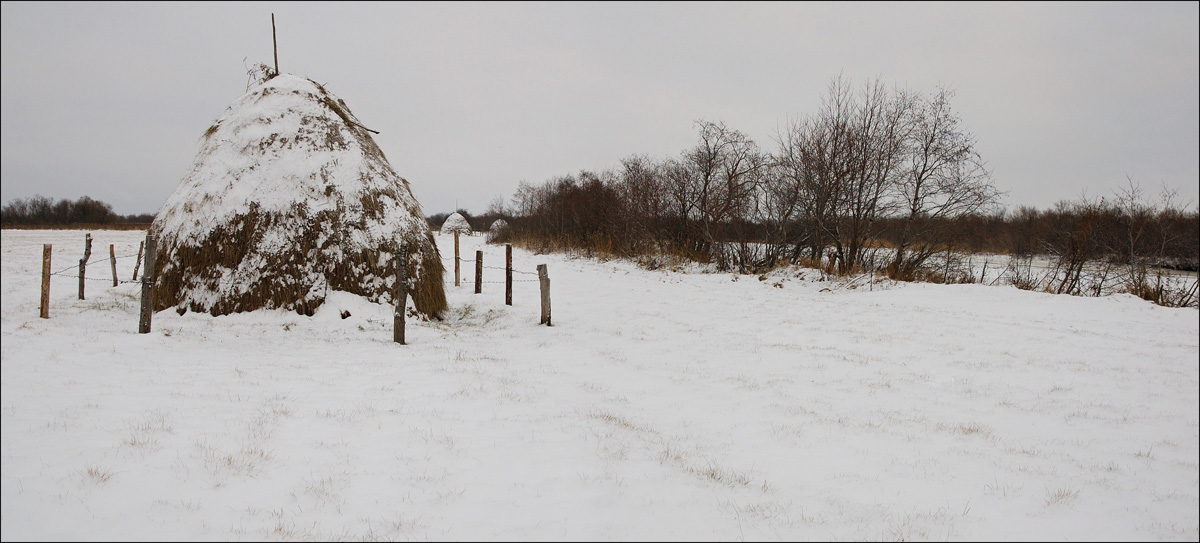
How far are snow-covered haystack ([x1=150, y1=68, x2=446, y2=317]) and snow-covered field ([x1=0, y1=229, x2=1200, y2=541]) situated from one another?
1.91 ft

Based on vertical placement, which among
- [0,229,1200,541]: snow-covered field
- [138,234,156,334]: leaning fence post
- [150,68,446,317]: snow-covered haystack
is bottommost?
[0,229,1200,541]: snow-covered field

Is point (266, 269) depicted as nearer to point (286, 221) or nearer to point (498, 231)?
point (286, 221)

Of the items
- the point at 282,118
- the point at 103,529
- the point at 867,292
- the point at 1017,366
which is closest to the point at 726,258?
the point at 867,292

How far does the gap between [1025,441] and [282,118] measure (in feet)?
41.0

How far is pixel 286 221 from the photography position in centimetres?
923

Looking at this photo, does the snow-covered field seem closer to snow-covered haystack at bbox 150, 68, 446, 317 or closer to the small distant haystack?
snow-covered haystack at bbox 150, 68, 446, 317

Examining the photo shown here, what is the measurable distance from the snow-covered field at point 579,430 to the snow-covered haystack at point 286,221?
0.58 metres

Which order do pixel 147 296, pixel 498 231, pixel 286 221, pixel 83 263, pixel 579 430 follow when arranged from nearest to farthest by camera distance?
pixel 579 430, pixel 147 296, pixel 286 221, pixel 83 263, pixel 498 231

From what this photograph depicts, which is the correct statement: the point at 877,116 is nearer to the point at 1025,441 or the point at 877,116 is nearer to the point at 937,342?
the point at 937,342

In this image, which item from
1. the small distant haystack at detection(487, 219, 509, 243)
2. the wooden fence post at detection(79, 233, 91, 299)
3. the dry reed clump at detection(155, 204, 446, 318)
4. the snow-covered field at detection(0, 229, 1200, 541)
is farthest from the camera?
the small distant haystack at detection(487, 219, 509, 243)

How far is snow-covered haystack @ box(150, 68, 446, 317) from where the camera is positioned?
8938 millimetres

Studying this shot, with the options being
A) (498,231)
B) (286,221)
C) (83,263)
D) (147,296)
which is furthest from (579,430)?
(498,231)

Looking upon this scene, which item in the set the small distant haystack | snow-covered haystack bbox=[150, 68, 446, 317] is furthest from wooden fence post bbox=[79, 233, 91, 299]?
the small distant haystack

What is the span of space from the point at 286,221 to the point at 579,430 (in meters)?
7.49
